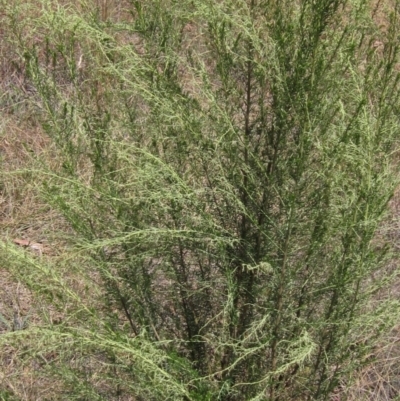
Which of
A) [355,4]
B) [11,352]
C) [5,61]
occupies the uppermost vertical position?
[355,4]

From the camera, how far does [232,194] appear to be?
A: 210 centimetres

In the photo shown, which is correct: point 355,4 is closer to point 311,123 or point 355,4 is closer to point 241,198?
point 311,123

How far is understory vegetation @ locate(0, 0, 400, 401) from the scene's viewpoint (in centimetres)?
202

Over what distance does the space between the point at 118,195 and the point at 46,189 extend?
0.25m

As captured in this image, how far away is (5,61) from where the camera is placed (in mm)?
5301

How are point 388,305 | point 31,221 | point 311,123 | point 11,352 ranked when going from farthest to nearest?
point 31,221 < point 11,352 < point 388,305 < point 311,123

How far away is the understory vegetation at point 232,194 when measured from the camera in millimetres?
2021

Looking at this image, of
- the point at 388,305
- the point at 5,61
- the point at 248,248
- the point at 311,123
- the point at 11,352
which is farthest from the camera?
→ the point at 5,61

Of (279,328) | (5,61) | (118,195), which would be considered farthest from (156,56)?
(5,61)

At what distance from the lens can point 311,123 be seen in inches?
78.5

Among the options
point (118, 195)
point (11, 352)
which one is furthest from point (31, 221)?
point (118, 195)

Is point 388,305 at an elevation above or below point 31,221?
above

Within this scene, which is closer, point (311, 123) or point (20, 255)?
point (311, 123)

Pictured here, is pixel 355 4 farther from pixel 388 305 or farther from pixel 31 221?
pixel 31 221
